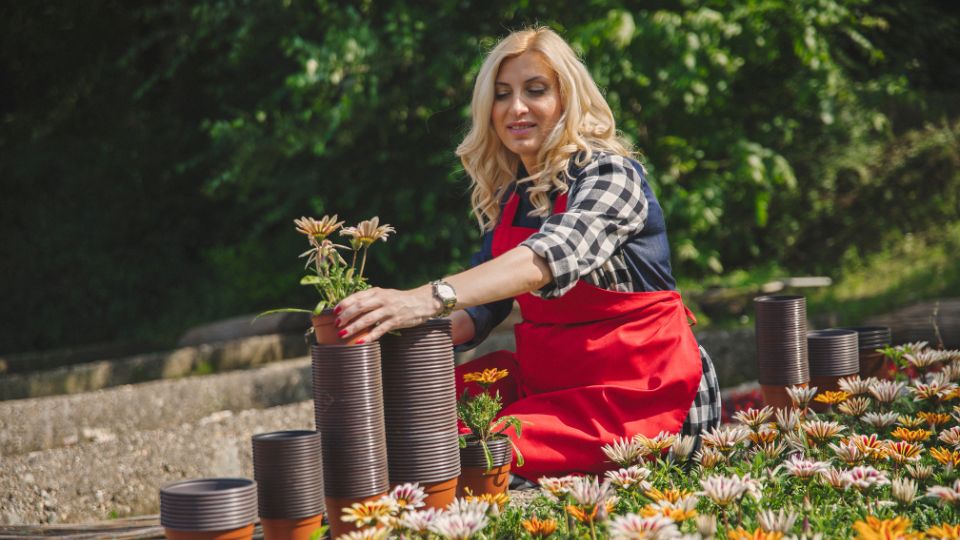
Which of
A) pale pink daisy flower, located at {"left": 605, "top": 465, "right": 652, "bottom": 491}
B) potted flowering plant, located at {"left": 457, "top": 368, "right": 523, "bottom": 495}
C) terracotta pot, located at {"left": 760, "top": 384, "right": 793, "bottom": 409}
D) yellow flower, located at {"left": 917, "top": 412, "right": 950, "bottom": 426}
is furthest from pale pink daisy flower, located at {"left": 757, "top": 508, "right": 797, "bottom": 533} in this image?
terracotta pot, located at {"left": 760, "top": 384, "right": 793, "bottom": 409}

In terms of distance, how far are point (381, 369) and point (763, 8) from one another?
6823 millimetres

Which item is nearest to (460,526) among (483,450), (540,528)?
(540,528)

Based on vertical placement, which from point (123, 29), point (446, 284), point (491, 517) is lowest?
point (491, 517)

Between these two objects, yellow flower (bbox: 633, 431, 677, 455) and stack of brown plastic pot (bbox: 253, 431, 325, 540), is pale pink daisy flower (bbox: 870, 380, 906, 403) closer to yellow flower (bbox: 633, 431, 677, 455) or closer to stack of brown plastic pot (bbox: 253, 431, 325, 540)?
yellow flower (bbox: 633, 431, 677, 455)

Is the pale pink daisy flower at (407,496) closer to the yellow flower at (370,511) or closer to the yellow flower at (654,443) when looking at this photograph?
the yellow flower at (370,511)

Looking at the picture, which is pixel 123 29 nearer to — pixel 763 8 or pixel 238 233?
pixel 238 233

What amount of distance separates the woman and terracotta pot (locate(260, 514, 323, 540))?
0.79 m

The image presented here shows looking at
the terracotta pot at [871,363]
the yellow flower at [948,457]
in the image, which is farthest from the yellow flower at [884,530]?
the terracotta pot at [871,363]

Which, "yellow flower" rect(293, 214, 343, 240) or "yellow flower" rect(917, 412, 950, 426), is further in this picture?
"yellow flower" rect(917, 412, 950, 426)

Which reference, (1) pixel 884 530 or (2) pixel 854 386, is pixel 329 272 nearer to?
(1) pixel 884 530

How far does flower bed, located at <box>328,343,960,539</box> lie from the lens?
1.79 m

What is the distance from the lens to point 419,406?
2240mm

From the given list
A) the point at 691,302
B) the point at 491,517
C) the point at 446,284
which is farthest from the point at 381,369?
the point at 691,302

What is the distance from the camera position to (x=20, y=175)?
39.4ft
